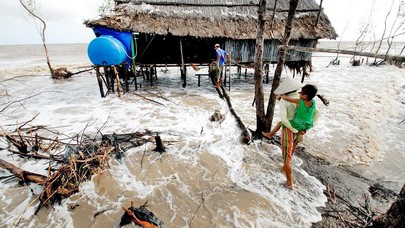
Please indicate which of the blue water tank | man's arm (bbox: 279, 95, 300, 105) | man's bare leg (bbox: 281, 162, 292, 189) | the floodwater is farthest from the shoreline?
the blue water tank

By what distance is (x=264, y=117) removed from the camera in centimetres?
530

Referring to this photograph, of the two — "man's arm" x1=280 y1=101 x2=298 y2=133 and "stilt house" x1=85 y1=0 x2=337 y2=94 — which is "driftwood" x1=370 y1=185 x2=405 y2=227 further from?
"stilt house" x1=85 y1=0 x2=337 y2=94

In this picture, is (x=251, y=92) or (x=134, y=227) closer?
(x=134, y=227)

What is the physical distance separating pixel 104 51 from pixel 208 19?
5.48 m

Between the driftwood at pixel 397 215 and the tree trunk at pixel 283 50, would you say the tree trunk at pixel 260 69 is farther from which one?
the driftwood at pixel 397 215

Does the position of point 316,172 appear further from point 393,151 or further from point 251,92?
point 251,92

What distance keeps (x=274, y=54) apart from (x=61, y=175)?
1153 cm

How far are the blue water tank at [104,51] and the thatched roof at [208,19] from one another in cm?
122

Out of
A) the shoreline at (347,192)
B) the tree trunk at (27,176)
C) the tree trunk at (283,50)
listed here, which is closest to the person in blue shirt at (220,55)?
the tree trunk at (283,50)

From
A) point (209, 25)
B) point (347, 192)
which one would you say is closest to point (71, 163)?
point (347, 192)

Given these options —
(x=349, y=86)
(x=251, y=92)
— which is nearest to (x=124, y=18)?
(x=251, y=92)

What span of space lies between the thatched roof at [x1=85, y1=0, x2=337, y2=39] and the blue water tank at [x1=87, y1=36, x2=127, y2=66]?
1222 millimetres

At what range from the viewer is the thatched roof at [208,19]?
380 inches

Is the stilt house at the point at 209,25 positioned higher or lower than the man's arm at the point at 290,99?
higher
